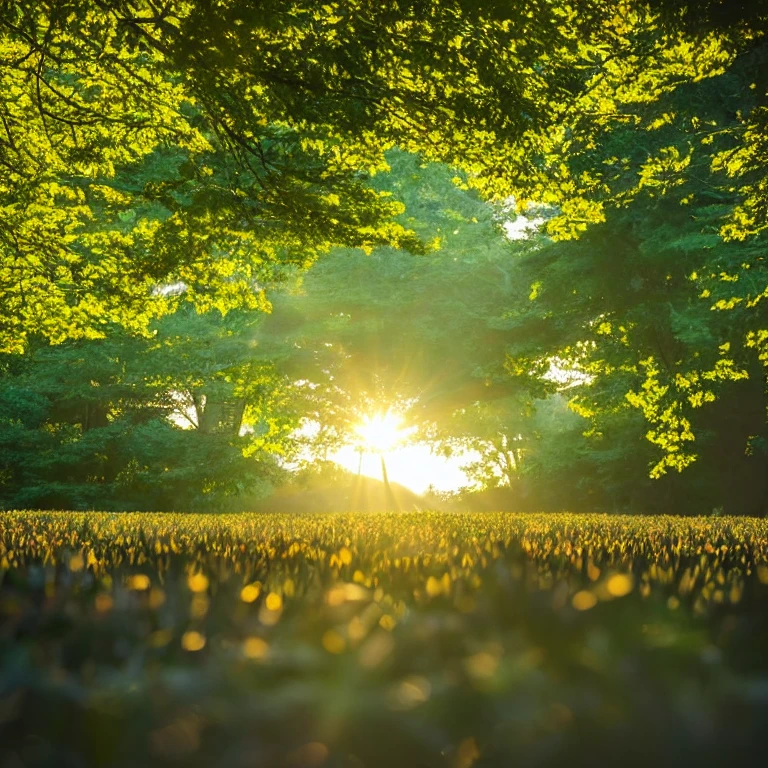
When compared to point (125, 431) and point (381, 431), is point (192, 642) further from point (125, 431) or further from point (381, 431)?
point (381, 431)

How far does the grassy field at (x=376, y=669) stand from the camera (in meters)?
1.95

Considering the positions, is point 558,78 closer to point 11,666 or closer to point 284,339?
point 11,666

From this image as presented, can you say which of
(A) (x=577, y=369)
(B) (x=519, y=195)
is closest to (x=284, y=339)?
(A) (x=577, y=369)

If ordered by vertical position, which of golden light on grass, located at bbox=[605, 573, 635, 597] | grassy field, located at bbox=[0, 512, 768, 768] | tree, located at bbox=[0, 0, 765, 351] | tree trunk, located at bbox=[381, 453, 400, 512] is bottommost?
grassy field, located at bbox=[0, 512, 768, 768]

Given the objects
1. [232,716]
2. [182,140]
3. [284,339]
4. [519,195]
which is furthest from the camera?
[284,339]

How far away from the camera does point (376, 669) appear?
234 cm

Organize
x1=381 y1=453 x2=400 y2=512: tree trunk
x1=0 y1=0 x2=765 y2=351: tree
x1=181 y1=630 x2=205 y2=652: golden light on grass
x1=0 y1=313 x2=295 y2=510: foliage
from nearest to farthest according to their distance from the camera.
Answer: x1=181 y1=630 x2=205 y2=652: golden light on grass < x1=0 y1=0 x2=765 y2=351: tree < x1=0 y1=313 x2=295 y2=510: foliage < x1=381 y1=453 x2=400 y2=512: tree trunk

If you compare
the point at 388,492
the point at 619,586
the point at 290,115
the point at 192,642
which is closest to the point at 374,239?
the point at 290,115

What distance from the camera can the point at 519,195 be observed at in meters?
10.8

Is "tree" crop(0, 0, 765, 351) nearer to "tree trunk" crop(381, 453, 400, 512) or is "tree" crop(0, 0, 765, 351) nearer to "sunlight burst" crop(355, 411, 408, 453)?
"sunlight burst" crop(355, 411, 408, 453)

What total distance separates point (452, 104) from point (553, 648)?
7230mm

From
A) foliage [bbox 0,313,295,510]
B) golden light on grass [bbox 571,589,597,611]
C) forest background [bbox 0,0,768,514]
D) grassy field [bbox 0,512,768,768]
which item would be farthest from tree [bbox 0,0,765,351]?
foliage [bbox 0,313,295,510]

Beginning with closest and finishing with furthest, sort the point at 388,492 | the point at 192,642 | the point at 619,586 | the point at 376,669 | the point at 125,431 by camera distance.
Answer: the point at 376,669
the point at 192,642
the point at 619,586
the point at 125,431
the point at 388,492

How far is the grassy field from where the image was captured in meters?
1.95
